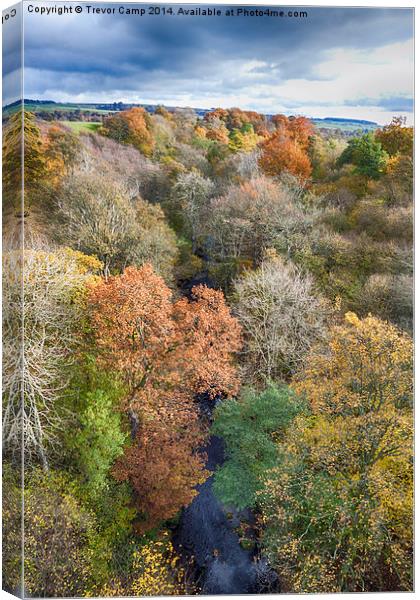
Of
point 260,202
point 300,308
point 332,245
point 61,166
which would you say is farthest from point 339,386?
point 61,166

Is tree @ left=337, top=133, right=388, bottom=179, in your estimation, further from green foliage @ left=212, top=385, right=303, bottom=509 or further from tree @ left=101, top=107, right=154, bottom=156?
green foliage @ left=212, top=385, right=303, bottom=509

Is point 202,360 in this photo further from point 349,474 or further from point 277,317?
point 349,474

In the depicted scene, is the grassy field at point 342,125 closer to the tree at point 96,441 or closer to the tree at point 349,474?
the tree at point 349,474

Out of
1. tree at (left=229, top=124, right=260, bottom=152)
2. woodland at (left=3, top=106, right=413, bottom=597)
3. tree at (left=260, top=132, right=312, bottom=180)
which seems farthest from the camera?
tree at (left=260, top=132, right=312, bottom=180)

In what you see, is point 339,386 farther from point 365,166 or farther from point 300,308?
point 365,166

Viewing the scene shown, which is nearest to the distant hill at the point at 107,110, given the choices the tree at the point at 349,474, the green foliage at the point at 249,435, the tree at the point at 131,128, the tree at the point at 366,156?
the tree at the point at 131,128

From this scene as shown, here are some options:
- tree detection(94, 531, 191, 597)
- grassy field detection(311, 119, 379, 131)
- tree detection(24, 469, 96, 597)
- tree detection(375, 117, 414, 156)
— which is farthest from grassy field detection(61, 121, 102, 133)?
tree detection(94, 531, 191, 597)

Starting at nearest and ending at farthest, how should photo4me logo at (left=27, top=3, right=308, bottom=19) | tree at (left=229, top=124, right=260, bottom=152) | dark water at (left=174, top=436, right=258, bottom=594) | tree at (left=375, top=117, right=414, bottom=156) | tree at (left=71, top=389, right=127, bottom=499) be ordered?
photo4me logo at (left=27, top=3, right=308, bottom=19), dark water at (left=174, top=436, right=258, bottom=594), tree at (left=71, top=389, right=127, bottom=499), tree at (left=375, top=117, right=414, bottom=156), tree at (left=229, top=124, right=260, bottom=152)

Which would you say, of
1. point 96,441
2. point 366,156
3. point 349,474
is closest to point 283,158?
point 366,156
